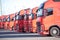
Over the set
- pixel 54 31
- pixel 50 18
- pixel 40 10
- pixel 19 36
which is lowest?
pixel 19 36

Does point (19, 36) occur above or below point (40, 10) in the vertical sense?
below

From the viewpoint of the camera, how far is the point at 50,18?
13.3 meters

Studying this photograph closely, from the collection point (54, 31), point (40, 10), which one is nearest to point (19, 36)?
point (40, 10)

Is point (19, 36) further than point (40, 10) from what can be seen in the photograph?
Yes

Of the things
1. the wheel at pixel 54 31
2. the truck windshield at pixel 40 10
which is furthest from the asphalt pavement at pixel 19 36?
the truck windshield at pixel 40 10

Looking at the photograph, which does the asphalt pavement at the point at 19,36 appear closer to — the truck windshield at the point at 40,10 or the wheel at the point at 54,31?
the wheel at the point at 54,31

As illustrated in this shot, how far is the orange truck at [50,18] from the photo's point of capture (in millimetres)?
13219

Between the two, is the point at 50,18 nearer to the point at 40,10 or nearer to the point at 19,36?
the point at 40,10

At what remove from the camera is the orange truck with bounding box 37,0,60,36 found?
1322 cm

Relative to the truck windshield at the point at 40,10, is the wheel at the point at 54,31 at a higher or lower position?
lower

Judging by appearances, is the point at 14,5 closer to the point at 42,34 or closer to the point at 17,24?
the point at 17,24

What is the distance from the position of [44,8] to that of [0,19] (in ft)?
8.77

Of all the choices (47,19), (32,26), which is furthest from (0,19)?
(47,19)

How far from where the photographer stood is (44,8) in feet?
43.7
